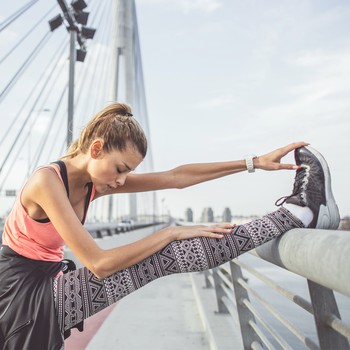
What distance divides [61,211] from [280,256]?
2.51ft

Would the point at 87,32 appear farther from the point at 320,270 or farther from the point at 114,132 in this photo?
the point at 320,270

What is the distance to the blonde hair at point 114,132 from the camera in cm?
161

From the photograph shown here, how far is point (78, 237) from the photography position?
4.77ft

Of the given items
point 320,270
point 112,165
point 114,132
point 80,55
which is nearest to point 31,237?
point 112,165

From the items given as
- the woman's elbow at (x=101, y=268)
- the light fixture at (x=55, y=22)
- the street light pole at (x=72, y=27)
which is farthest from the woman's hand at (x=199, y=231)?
the light fixture at (x=55, y=22)

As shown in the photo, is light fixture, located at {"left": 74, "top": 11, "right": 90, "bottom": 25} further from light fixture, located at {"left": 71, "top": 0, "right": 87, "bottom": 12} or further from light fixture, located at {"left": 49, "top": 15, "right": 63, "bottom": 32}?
light fixture, located at {"left": 49, "top": 15, "right": 63, "bottom": 32}

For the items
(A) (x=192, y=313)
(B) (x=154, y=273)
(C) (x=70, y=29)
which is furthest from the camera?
(C) (x=70, y=29)

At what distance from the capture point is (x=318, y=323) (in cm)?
125

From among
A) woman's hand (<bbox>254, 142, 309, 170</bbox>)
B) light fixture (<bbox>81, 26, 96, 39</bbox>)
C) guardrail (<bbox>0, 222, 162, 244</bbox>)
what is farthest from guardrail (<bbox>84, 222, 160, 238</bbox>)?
woman's hand (<bbox>254, 142, 309, 170</bbox>)

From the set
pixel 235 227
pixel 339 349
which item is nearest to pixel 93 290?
pixel 235 227

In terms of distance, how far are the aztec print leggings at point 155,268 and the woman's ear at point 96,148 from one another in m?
0.45

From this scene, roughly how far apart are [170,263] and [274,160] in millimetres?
852

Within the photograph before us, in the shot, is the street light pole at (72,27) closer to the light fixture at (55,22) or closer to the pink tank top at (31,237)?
the light fixture at (55,22)

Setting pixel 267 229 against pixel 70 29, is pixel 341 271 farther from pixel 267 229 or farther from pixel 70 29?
pixel 70 29
